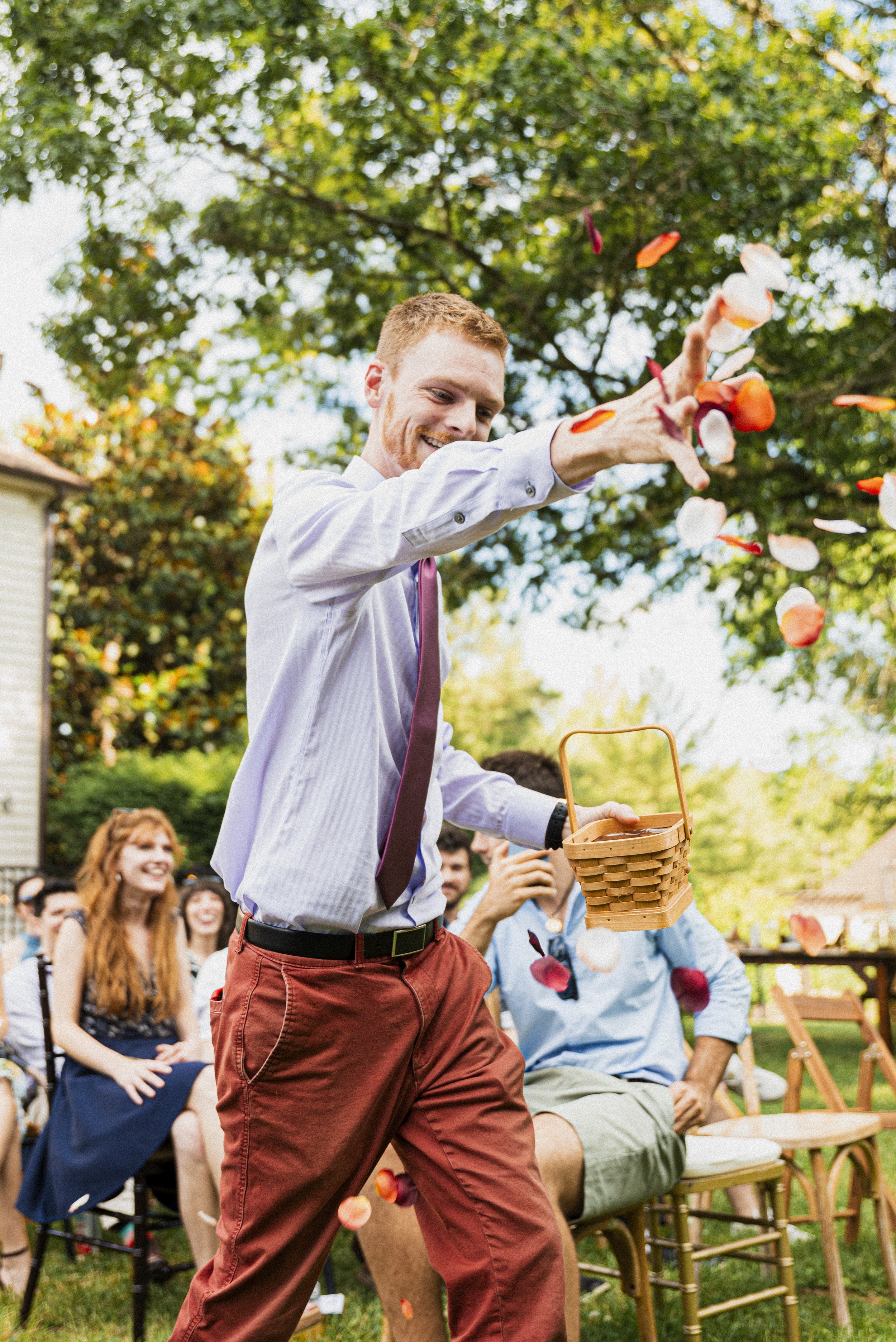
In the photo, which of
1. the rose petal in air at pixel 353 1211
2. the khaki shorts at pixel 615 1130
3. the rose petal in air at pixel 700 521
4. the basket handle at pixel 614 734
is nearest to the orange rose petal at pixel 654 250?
the rose petal in air at pixel 700 521

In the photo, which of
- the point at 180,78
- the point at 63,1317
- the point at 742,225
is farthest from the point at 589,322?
the point at 63,1317

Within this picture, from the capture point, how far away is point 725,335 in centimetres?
137

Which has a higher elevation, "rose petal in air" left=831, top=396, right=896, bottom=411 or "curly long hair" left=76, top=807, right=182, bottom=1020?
"rose petal in air" left=831, top=396, right=896, bottom=411

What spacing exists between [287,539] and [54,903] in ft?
14.1

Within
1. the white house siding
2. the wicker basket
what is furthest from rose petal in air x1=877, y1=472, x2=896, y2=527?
the white house siding

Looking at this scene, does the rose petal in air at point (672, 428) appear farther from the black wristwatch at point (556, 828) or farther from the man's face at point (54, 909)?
the man's face at point (54, 909)

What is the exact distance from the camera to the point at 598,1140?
2.69m

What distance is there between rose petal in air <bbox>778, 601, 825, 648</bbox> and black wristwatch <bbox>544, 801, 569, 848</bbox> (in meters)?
0.66

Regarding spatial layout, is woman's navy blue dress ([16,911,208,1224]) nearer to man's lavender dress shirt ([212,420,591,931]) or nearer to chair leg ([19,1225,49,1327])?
chair leg ([19,1225,49,1327])

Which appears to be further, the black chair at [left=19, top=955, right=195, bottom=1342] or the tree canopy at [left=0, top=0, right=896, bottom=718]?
the tree canopy at [left=0, top=0, right=896, bottom=718]

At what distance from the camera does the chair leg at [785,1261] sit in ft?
10.4

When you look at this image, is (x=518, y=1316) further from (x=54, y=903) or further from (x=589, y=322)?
(x=589, y=322)

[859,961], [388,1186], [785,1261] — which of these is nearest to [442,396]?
[388,1186]

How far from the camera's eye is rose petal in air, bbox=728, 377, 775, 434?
132cm
